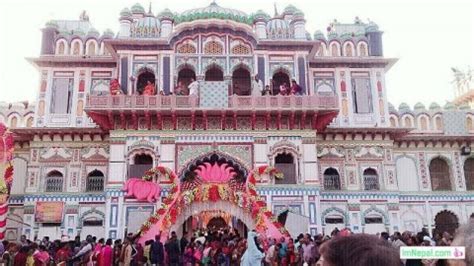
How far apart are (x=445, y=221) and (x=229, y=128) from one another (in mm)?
10755

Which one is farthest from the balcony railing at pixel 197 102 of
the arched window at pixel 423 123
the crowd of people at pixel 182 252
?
the arched window at pixel 423 123

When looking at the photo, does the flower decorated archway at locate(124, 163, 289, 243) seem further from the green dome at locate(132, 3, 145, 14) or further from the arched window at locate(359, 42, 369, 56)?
the arched window at locate(359, 42, 369, 56)

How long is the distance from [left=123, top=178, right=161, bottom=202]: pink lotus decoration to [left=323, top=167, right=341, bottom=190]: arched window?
281 inches

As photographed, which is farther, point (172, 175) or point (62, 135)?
point (62, 135)

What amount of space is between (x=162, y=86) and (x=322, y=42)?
778 cm

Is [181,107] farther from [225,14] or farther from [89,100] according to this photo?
[225,14]

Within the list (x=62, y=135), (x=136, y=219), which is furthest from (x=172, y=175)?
(x=62, y=135)

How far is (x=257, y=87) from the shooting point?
69.3 feet

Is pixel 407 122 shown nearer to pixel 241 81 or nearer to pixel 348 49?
pixel 348 49

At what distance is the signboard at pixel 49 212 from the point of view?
20.5 m

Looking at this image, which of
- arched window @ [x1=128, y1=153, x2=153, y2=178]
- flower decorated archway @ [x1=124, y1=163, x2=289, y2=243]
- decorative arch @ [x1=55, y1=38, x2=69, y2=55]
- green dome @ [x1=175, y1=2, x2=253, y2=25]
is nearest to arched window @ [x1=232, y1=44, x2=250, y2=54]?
green dome @ [x1=175, y1=2, x2=253, y2=25]

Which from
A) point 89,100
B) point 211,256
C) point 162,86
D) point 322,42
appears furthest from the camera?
point 322,42

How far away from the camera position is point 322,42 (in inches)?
941

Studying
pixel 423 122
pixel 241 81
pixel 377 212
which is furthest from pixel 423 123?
pixel 241 81
